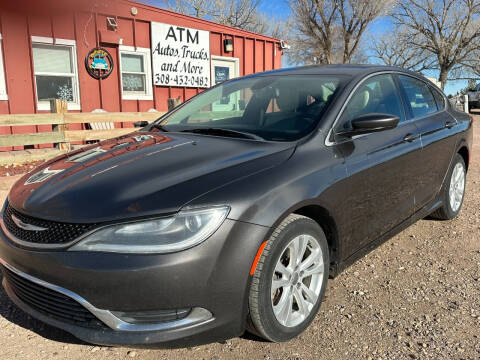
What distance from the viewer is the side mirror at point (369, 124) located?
8.64ft

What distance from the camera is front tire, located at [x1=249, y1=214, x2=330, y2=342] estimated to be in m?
2.08

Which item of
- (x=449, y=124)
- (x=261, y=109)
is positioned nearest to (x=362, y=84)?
(x=261, y=109)

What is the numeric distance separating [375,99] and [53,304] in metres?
2.60

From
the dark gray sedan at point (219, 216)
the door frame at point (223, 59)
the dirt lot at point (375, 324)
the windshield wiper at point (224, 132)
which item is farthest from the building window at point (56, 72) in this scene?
the dirt lot at point (375, 324)

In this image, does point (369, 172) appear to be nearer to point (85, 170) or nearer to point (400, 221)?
point (400, 221)

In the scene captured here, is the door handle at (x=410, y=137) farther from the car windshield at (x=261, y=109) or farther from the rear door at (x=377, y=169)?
the car windshield at (x=261, y=109)

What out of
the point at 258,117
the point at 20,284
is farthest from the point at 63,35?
the point at 20,284

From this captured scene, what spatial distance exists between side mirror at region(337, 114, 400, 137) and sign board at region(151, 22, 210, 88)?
8.00m

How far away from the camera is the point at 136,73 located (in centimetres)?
966

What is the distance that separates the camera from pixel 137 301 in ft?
6.09

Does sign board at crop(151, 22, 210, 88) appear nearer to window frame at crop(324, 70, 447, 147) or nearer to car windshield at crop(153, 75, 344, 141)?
car windshield at crop(153, 75, 344, 141)

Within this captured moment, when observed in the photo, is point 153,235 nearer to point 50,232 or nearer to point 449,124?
point 50,232

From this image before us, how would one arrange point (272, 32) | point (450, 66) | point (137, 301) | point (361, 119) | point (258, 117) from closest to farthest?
point (137, 301), point (361, 119), point (258, 117), point (450, 66), point (272, 32)

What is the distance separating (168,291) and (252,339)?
2.46 ft
